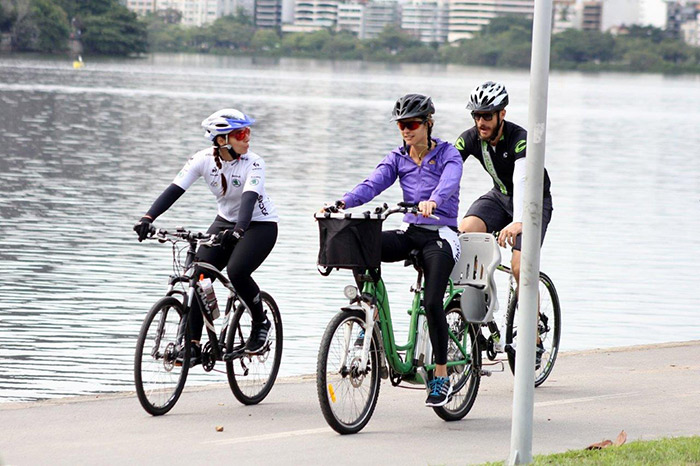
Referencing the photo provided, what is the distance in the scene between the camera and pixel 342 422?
777 cm

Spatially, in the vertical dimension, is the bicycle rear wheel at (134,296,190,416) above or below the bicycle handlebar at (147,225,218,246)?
below

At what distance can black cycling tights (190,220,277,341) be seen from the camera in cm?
840

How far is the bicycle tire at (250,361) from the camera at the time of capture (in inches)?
341

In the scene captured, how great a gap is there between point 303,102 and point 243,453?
65.2 metres

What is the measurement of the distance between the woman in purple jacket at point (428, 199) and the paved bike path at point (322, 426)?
0.53 metres

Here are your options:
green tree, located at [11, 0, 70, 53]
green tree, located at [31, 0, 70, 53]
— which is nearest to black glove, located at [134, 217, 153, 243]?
green tree, located at [11, 0, 70, 53]

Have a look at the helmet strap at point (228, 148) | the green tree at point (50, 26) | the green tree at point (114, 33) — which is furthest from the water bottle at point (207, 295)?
the green tree at point (114, 33)

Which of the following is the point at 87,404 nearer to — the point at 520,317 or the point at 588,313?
the point at 520,317

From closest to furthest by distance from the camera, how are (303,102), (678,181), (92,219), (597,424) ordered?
1. (597,424)
2. (92,219)
3. (678,181)
4. (303,102)

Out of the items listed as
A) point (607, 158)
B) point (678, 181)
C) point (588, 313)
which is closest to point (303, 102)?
point (607, 158)

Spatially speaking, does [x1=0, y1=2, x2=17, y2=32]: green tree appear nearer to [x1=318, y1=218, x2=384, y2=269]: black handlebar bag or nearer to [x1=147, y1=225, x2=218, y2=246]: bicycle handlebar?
[x1=147, y1=225, x2=218, y2=246]: bicycle handlebar

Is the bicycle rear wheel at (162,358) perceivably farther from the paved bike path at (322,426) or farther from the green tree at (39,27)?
the green tree at (39,27)

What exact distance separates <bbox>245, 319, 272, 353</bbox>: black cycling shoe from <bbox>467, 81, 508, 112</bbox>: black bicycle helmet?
6.19ft

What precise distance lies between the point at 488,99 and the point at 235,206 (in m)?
1.73
